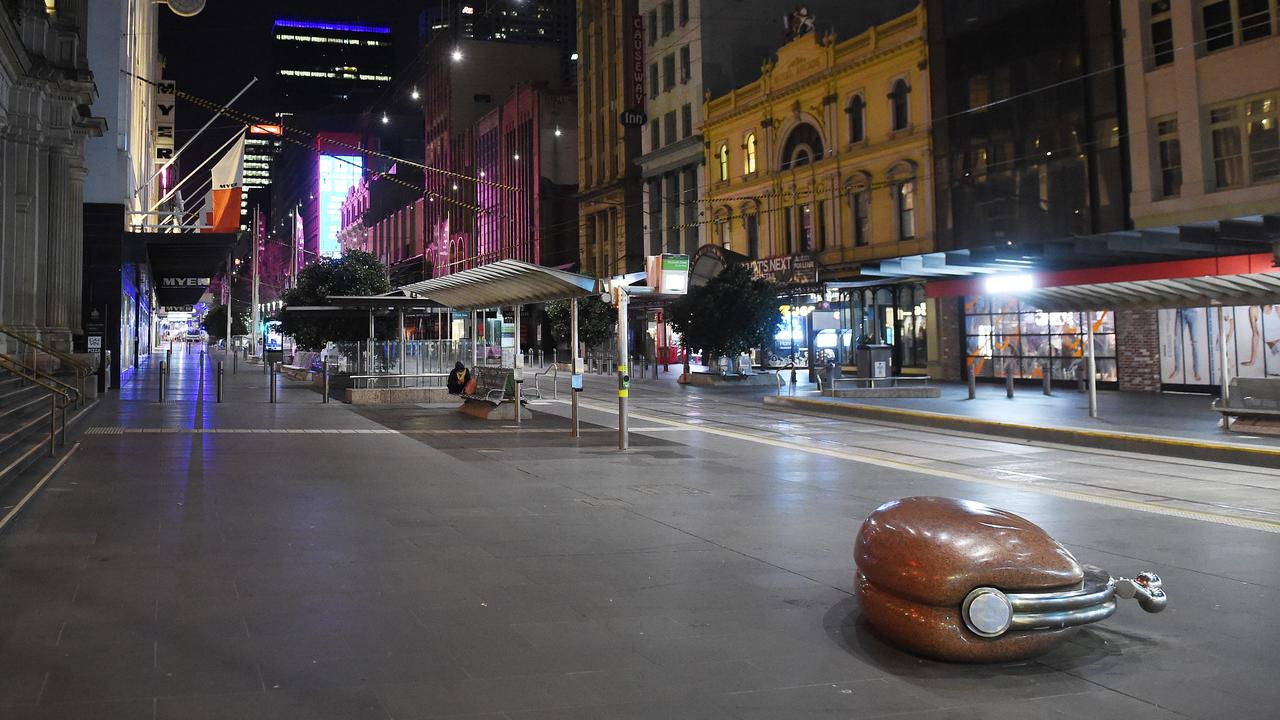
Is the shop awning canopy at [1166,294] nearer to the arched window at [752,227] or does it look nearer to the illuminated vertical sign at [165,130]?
the arched window at [752,227]

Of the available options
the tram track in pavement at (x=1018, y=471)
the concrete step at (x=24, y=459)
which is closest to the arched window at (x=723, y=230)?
the tram track in pavement at (x=1018, y=471)

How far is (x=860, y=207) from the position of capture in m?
44.0

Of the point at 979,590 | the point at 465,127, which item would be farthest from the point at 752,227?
the point at 465,127

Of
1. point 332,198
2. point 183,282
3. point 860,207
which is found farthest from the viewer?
point 332,198

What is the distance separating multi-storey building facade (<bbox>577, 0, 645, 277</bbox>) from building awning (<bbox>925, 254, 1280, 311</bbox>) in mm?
36193

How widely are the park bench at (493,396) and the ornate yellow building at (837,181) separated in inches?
679

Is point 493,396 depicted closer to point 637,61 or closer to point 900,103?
point 900,103

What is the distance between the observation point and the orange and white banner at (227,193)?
107 feet

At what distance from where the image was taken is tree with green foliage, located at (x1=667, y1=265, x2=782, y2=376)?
38594 millimetres

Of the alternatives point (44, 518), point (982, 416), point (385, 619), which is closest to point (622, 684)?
point (385, 619)

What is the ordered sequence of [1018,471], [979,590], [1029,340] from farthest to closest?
[1029,340] → [1018,471] → [979,590]

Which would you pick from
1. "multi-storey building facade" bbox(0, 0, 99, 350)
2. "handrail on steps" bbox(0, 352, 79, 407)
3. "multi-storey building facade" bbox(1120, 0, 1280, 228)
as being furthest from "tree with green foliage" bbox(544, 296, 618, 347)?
"handrail on steps" bbox(0, 352, 79, 407)

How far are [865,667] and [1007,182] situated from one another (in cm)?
3352

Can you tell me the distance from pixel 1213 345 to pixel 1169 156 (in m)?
5.92
